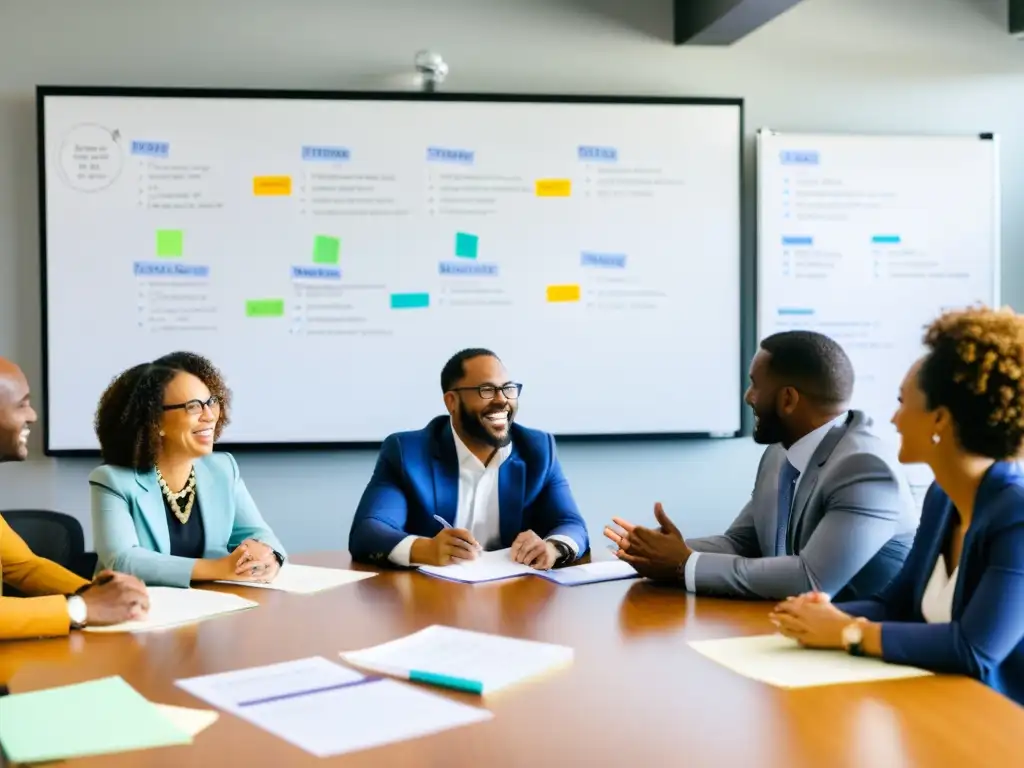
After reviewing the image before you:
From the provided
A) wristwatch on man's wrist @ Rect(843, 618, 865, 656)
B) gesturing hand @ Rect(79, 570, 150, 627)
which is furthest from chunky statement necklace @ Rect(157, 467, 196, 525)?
wristwatch on man's wrist @ Rect(843, 618, 865, 656)

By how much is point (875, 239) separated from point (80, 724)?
11.9 feet

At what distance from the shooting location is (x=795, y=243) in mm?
4238

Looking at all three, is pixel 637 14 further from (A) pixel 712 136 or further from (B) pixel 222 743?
(B) pixel 222 743

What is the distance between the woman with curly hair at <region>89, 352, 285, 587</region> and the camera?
2.47 m

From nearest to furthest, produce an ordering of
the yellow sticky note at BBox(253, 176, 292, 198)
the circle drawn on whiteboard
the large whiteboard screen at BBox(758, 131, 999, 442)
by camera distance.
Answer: the circle drawn on whiteboard → the yellow sticky note at BBox(253, 176, 292, 198) → the large whiteboard screen at BBox(758, 131, 999, 442)

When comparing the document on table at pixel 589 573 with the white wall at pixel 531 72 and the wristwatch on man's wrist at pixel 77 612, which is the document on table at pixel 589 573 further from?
the white wall at pixel 531 72

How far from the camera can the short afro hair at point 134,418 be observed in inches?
104

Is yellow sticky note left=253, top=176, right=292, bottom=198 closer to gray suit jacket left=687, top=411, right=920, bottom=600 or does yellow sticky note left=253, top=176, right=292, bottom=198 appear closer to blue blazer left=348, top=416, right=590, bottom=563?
blue blazer left=348, top=416, right=590, bottom=563

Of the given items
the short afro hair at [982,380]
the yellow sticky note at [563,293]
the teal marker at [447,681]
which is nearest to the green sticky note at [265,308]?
the yellow sticky note at [563,293]

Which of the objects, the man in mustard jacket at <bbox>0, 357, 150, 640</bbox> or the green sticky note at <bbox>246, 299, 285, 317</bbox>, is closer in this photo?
the man in mustard jacket at <bbox>0, 357, 150, 640</bbox>

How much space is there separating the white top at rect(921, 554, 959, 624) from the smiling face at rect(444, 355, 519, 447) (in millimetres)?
1346

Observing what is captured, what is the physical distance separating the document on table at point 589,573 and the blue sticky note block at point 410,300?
165 cm

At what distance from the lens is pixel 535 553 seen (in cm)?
260

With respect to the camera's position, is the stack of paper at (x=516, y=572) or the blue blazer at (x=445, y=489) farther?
the blue blazer at (x=445, y=489)
